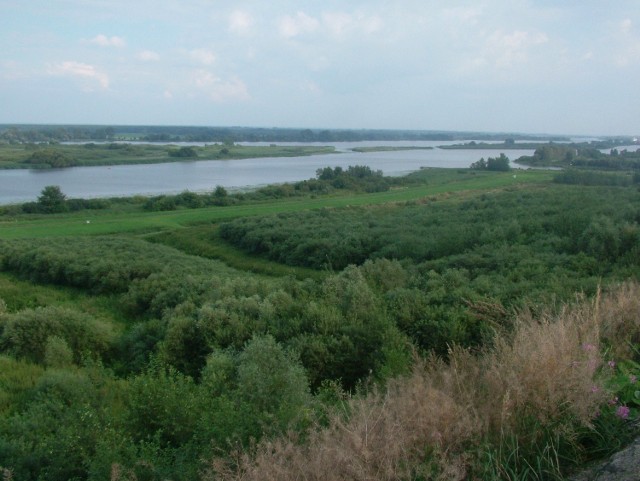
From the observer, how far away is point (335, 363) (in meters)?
8.27

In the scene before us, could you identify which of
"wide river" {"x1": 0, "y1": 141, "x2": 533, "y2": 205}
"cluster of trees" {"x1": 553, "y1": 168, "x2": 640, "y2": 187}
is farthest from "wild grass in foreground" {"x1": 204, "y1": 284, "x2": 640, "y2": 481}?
"wide river" {"x1": 0, "y1": 141, "x2": 533, "y2": 205}

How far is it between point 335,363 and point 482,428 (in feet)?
15.1

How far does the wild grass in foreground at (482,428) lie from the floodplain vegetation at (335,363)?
0.05ft

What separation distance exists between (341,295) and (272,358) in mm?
4312

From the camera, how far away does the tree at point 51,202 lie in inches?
1801

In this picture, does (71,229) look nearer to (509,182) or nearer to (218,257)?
(218,257)

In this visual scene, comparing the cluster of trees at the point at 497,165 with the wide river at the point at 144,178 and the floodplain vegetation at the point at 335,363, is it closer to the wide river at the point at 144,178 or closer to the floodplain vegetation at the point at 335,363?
the wide river at the point at 144,178

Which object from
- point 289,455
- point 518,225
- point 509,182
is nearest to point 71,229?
point 518,225

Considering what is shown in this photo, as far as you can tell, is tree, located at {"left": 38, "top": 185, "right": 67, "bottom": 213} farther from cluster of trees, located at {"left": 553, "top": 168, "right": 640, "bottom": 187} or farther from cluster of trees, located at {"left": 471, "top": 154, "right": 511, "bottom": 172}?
cluster of trees, located at {"left": 471, "top": 154, "right": 511, "bottom": 172}

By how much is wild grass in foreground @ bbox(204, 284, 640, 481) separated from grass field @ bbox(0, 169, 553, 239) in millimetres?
34519

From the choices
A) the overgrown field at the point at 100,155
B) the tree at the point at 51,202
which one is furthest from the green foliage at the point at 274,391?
the overgrown field at the point at 100,155

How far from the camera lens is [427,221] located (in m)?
33.7

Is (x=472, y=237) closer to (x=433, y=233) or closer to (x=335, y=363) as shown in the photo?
(x=433, y=233)

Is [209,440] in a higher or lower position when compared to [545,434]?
lower
